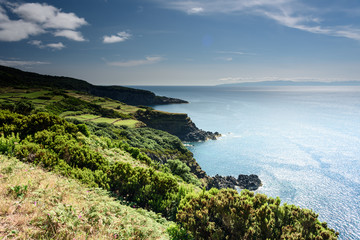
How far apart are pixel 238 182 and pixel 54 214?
49918mm

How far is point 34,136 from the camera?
1496 centimetres

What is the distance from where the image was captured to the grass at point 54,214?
5.78m

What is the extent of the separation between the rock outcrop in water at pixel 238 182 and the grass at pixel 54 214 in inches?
1576

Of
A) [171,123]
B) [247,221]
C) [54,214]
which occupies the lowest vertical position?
[171,123]

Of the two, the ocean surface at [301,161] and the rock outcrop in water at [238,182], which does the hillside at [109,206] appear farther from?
the rock outcrop in water at [238,182]

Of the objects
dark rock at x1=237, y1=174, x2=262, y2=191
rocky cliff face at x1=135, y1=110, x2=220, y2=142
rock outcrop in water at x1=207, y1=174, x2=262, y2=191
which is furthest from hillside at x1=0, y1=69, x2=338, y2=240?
rocky cliff face at x1=135, y1=110, x2=220, y2=142

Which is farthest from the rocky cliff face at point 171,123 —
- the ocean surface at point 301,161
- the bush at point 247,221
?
the bush at point 247,221

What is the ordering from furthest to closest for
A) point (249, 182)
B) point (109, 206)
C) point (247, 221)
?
point (249, 182)
point (247, 221)
point (109, 206)

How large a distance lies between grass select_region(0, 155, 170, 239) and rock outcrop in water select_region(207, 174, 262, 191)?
131ft

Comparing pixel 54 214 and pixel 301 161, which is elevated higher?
pixel 54 214

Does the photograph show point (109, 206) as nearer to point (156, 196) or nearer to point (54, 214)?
point (54, 214)

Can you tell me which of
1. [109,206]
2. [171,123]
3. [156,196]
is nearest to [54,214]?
[109,206]

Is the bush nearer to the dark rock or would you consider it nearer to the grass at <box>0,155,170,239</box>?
the grass at <box>0,155,170,239</box>

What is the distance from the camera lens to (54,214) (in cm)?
628
